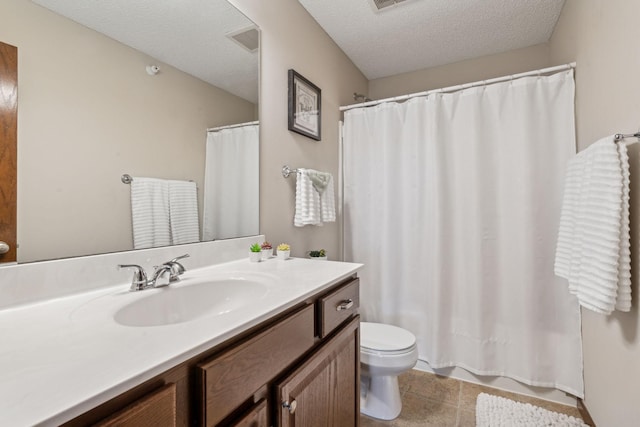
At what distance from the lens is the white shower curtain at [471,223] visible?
171 centimetres

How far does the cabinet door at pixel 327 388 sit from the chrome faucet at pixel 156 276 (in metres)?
0.49

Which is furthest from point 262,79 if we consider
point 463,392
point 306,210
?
point 463,392

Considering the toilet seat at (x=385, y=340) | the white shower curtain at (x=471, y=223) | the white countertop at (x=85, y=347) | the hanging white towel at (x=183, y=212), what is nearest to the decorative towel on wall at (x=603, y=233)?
the white shower curtain at (x=471, y=223)

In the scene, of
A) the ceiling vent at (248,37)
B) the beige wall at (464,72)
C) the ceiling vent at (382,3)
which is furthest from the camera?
the beige wall at (464,72)

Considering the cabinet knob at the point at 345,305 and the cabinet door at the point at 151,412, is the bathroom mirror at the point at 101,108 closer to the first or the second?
the cabinet door at the point at 151,412

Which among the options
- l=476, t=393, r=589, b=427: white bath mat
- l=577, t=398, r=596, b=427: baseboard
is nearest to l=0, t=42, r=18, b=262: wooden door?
l=476, t=393, r=589, b=427: white bath mat

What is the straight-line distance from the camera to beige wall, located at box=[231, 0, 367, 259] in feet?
5.03

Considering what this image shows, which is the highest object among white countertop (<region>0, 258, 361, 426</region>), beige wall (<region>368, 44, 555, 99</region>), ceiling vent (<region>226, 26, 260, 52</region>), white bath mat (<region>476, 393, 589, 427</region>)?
beige wall (<region>368, 44, 555, 99</region>)

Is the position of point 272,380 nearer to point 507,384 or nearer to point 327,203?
point 327,203

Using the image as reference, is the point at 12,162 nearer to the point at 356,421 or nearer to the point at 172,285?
the point at 172,285

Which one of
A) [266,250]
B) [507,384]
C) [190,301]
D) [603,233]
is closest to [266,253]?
[266,250]

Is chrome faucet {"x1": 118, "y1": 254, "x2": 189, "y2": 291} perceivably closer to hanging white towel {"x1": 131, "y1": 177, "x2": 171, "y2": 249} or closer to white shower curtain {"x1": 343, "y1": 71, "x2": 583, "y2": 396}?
hanging white towel {"x1": 131, "y1": 177, "x2": 171, "y2": 249}

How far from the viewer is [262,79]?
1.51 meters

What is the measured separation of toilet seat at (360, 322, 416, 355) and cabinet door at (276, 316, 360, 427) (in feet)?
1.14
